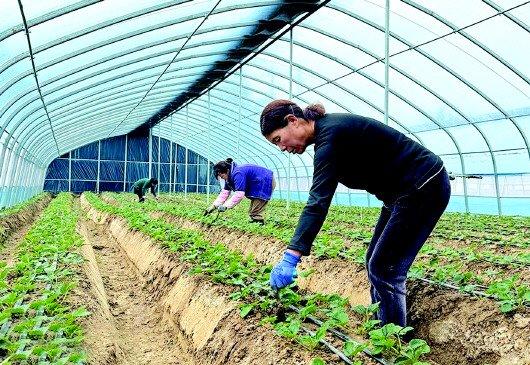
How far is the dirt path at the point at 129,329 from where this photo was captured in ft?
14.2

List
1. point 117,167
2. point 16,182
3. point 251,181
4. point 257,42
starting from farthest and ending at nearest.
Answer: point 117,167 → point 16,182 → point 257,42 → point 251,181

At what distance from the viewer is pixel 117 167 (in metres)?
37.4

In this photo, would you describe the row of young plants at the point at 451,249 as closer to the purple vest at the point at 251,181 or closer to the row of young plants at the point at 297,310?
the purple vest at the point at 251,181

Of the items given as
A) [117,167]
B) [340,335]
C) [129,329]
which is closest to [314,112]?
[340,335]

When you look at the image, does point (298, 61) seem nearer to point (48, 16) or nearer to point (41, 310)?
point (48, 16)

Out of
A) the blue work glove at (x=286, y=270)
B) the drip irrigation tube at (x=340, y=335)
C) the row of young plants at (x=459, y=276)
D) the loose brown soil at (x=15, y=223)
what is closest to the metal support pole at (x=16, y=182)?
the loose brown soil at (x=15, y=223)

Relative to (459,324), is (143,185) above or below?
above

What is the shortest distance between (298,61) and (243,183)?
7.88 meters

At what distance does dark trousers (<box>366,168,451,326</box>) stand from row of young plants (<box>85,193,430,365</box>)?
19 cm

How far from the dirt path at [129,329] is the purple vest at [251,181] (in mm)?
2271

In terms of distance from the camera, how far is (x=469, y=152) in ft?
A: 56.0

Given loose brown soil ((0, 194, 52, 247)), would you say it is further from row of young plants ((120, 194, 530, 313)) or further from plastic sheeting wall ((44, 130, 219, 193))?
plastic sheeting wall ((44, 130, 219, 193))

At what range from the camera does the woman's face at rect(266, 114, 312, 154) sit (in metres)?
3.38

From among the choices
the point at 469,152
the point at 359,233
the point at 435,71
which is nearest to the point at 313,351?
the point at 359,233
